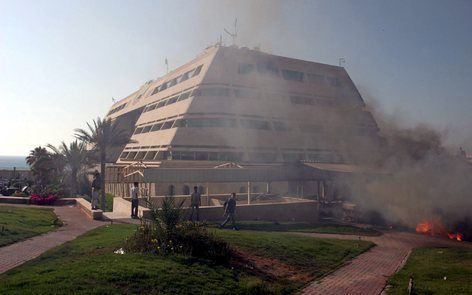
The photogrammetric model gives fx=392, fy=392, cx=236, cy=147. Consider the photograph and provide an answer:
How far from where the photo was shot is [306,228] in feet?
62.7

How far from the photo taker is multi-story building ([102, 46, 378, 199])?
120 ft

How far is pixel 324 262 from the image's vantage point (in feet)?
38.9

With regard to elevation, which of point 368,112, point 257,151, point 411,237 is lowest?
point 411,237

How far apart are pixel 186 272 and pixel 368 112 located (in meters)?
43.1

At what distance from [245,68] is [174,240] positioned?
113 feet

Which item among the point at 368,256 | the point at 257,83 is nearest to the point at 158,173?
the point at 368,256

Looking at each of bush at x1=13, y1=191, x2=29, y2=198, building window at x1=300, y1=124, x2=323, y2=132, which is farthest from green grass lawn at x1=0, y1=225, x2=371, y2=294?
building window at x1=300, y1=124, x2=323, y2=132

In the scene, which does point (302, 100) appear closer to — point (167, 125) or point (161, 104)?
point (167, 125)

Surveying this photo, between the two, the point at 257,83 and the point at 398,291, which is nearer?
the point at 398,291

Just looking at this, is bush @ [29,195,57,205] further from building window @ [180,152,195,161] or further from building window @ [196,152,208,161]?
building window @ [196,152,208,161]

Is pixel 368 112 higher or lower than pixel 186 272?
higher

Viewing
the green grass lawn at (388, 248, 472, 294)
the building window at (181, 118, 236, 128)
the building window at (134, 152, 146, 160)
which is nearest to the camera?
the green grass lawn at (388, 248, 472, 294)

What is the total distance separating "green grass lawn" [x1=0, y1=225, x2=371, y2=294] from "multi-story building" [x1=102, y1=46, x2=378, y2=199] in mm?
22713

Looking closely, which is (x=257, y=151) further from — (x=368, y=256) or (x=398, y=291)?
(x=398, y=291)
